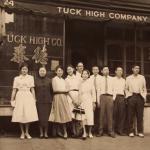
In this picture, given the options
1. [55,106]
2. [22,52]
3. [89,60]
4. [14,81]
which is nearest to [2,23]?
[22,52]

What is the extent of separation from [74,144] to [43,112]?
1.27 metres

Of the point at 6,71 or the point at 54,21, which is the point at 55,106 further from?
the point at 54,21

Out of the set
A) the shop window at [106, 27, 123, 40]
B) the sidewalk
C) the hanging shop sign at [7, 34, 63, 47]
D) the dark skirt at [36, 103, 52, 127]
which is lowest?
the sidewalk

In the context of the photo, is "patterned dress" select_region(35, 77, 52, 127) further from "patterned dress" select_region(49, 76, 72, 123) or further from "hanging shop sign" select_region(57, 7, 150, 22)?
"hanging shop sign" select_region(57, 7, 150, 22)

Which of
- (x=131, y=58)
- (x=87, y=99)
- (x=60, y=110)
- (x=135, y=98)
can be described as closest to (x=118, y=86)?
(x=135, y=98)

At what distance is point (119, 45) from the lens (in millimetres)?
17844

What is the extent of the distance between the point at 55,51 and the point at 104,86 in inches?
78.4

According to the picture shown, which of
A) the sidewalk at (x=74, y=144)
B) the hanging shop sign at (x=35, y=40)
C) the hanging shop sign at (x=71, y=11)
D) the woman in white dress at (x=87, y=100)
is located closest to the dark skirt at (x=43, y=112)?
the sidewalk at (x=74, y=144)

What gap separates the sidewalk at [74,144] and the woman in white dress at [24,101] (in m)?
0.50

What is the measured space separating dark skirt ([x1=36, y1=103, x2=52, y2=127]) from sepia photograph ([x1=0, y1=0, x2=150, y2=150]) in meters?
0.03

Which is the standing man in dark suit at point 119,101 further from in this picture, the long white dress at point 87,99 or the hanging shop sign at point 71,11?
the hanging shop sign at point 71,11

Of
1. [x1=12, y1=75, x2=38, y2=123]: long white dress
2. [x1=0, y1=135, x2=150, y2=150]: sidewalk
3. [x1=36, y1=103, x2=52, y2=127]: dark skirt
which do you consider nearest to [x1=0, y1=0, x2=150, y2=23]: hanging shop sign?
[x1=12, y1=75, x2=38, y2=123]: long white dress

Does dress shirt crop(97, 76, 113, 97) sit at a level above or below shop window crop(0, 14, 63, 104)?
below

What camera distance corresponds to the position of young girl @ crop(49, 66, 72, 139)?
44.8 feet
